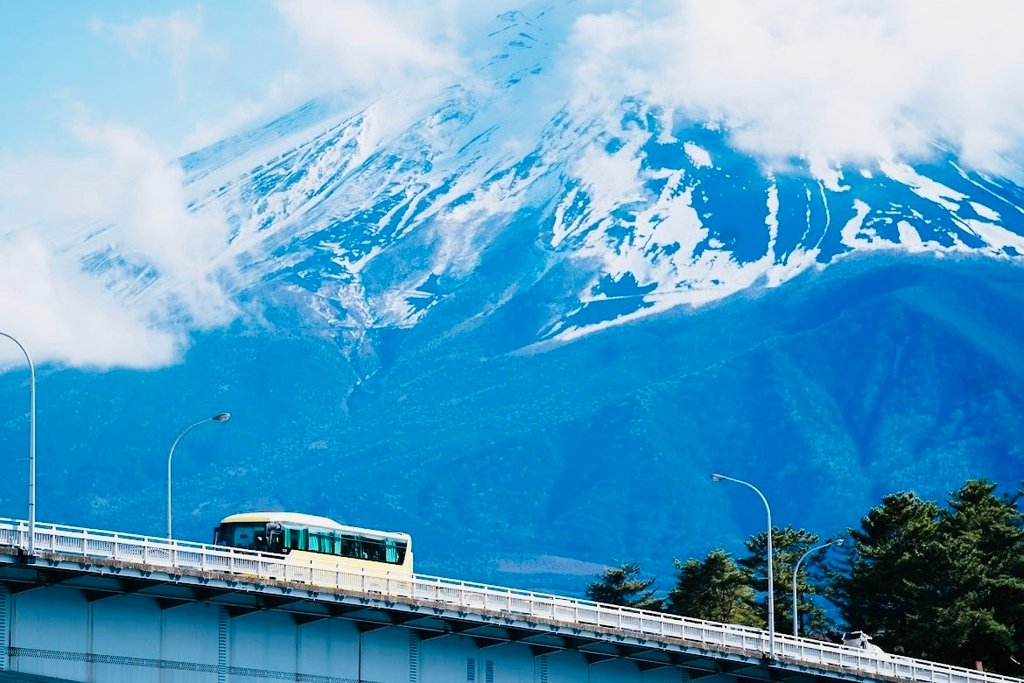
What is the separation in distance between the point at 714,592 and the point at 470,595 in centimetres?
6710

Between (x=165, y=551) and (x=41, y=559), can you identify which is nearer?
(x=41, y=559)

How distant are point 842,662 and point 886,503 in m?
45.6

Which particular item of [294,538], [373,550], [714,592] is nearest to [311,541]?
[294,538]

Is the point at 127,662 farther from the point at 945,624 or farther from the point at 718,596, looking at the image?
the point at 718,596

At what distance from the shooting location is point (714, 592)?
141 m

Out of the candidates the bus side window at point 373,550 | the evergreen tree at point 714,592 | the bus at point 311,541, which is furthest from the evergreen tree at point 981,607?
the bus side window at point 373,550

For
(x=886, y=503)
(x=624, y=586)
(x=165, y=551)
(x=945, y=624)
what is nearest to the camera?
(x=165, y=551)

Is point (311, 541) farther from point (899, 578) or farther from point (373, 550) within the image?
point (899, 578)

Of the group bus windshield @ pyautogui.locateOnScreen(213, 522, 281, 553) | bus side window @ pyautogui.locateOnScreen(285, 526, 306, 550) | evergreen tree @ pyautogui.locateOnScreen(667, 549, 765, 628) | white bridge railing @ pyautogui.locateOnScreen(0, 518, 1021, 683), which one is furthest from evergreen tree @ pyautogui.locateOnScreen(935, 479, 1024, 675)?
bus windshield @ pyautogui.locateOnScreen(213, 522, 281, 553)

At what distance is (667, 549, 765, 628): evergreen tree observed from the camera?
14075 cm

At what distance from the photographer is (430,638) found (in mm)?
76312

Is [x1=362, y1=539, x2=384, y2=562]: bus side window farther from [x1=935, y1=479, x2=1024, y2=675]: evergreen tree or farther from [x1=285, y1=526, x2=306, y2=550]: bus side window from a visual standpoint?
[x1=935, y1=479, x2=1024, y2=675]: evergreen tree

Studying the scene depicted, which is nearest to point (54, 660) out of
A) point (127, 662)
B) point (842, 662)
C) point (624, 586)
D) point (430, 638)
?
point (127, 662)

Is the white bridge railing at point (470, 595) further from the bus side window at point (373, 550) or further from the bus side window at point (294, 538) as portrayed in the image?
the bus side window at point (373, 550)
